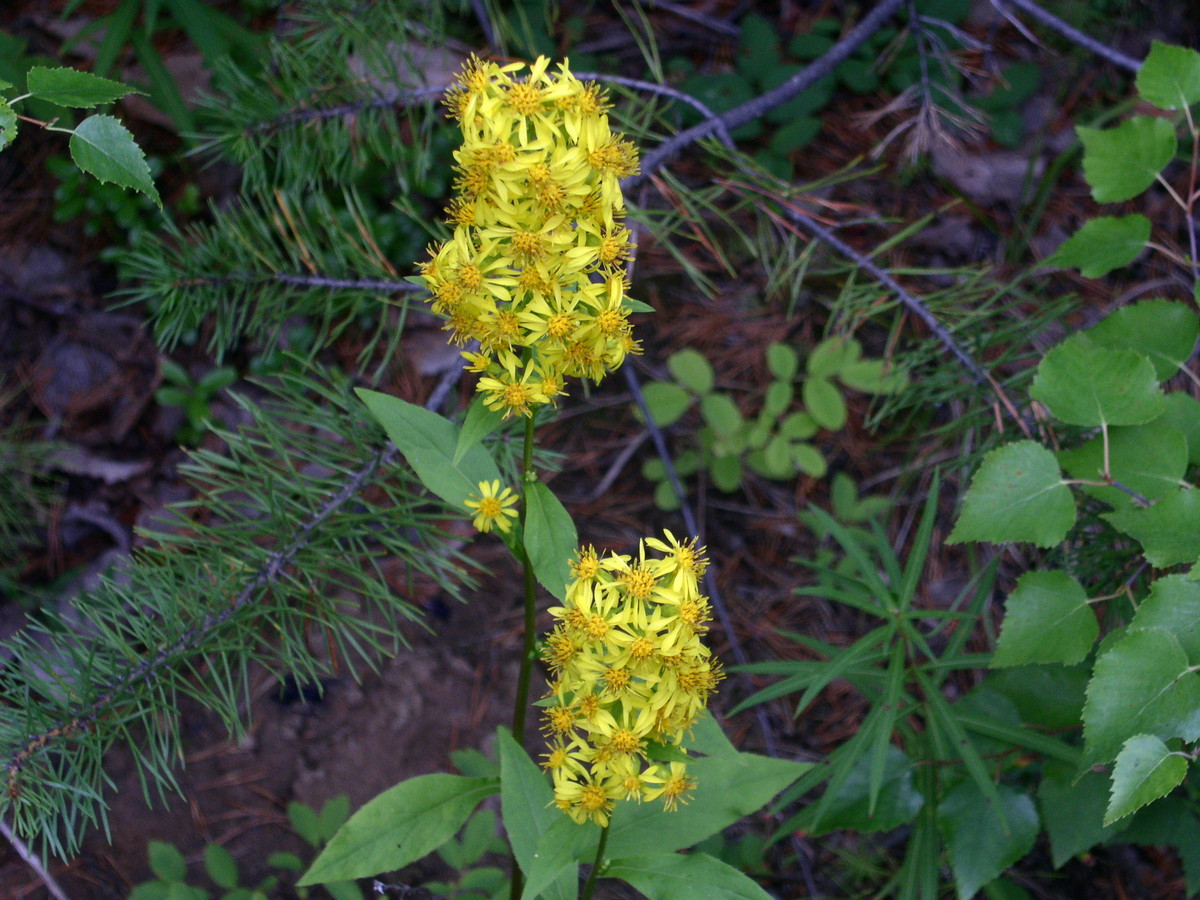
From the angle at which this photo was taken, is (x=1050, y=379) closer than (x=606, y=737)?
No

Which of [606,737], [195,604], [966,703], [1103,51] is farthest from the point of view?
[1103,51]

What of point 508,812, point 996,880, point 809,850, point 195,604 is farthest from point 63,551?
point 996,880

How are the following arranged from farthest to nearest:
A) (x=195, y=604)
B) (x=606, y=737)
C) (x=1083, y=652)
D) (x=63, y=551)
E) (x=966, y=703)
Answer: (x=63, y=551) → (x=966, y=703) → (x=195, y=604) → (x=1083, y=652) → (x=606, y=737)

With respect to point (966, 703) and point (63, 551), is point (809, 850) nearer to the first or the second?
point (966, 703)

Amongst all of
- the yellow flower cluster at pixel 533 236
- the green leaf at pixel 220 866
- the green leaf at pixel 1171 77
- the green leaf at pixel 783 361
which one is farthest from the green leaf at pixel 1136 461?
the green leaf at pixel 220 866

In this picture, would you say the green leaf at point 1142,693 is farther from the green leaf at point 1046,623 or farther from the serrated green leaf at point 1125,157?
the serrated green leaf at point 1125,157

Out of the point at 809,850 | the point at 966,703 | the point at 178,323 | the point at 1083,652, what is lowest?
the point at 809,850

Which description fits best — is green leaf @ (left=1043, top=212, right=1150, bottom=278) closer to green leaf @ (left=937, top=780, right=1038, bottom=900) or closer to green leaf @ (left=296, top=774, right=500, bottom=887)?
green leaf @ (left=937, top=780, right=1038, bottom=900)

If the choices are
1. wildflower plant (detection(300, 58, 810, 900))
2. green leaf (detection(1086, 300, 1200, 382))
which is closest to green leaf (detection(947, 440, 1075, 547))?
green leaf (detection(1086, 300, 1200, 382))
